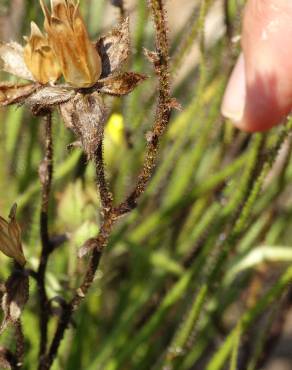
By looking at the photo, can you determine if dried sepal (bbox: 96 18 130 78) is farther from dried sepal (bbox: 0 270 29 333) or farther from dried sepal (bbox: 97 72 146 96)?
dried sepal (bbox: 0 270 29 333)

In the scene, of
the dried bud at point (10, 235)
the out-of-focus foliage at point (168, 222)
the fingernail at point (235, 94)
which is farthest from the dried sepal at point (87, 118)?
the fingernail at point (235, 94)

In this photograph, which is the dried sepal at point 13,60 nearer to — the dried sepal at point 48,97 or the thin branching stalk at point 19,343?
the dried sepal at point 48,97

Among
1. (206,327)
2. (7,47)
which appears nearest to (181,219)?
(206,327)

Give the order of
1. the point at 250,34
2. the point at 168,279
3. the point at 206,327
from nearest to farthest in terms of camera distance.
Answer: the point at 250,34
the point at 206,327
the point at 168,279

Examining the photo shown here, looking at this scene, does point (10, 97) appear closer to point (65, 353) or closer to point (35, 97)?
point (35, 97)

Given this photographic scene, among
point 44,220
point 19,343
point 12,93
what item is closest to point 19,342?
point 19,343

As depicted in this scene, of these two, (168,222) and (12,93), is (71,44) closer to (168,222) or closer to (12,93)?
(12,93)
